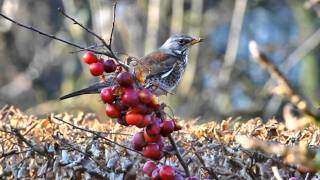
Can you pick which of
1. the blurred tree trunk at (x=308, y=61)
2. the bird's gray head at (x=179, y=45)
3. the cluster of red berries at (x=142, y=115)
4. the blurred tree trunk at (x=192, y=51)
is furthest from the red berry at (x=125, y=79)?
the blurred tree trunk at (x=308, y=61)

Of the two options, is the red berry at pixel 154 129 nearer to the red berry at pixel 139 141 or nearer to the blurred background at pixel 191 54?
the red berry at pixel 139 141

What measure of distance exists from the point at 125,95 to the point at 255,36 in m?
12.4

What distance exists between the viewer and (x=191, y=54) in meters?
11.6

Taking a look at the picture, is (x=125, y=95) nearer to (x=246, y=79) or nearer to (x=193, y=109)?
(x=193, y=109)

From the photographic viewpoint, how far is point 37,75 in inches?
527

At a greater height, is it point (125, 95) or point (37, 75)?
point (37, 75)

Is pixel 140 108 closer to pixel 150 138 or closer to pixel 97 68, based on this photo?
pixel 150 138

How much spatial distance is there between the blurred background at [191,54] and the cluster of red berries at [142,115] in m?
7.90

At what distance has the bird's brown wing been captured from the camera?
561cm

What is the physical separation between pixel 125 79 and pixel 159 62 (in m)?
3.31

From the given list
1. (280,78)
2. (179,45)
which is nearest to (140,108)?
(280,78)

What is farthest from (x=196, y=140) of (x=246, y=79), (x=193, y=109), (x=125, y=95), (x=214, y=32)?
(x=214, y=32)

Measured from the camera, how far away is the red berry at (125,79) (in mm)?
2488

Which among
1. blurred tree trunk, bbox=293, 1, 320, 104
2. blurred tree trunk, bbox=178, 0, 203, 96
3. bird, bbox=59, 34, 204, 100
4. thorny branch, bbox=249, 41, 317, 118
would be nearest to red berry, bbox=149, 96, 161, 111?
thorny branch, bbox=249, 41, 317, 118
